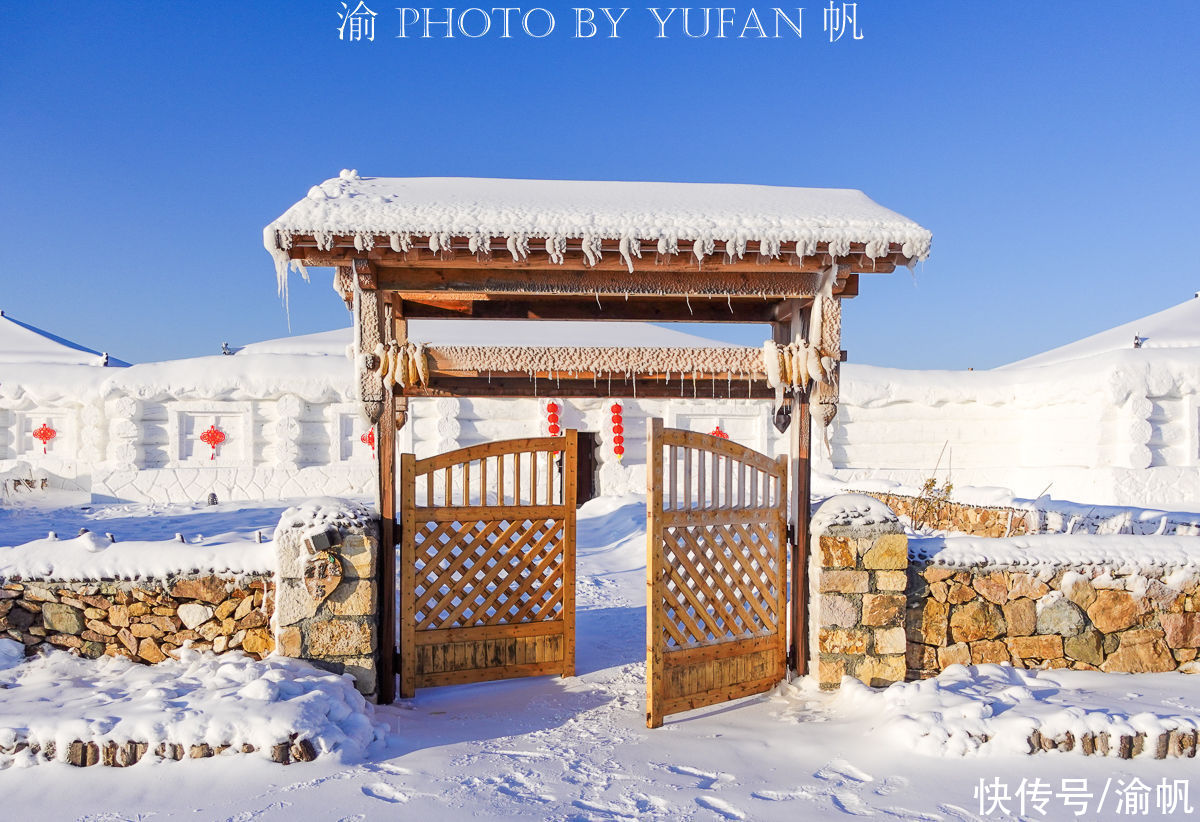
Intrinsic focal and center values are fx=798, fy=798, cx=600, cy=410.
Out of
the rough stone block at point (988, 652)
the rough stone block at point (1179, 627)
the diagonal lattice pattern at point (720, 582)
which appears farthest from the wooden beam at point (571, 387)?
the rough stone block at point (1179, 627)

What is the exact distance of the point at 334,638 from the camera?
4590mm

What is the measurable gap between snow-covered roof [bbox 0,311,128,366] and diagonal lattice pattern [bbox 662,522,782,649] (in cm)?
2077

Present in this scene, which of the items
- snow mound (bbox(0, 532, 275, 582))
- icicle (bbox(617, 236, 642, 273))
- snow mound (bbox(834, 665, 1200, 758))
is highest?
icicle (bbox(617, 236, 642, 273))

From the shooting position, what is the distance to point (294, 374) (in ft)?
57.1

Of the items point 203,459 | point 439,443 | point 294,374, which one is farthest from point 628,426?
point 203,459

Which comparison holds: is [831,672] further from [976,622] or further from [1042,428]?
[1042,428]

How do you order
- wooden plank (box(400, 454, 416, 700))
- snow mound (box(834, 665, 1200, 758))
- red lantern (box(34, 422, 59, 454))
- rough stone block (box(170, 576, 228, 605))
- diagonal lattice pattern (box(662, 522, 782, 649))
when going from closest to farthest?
1. snow mound (box(834, 665, 1200, 758))
2. diagonal lattice pattern (box(662, 522, 782, 649))
3. rough stone block (box(170, 576, 228, 605))
4. wooden plank (box(400, 454, 416, 700))
5. red lantern (box(34, 422, 59, 454))

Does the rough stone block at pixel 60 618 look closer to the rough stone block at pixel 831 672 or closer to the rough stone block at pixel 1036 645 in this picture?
the rough stone block at pixel 831 672

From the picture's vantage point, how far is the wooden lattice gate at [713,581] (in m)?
4.48

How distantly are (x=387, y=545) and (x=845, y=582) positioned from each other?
2833 mm

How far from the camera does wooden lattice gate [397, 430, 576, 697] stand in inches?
199

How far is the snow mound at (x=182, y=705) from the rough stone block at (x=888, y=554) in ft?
9.78

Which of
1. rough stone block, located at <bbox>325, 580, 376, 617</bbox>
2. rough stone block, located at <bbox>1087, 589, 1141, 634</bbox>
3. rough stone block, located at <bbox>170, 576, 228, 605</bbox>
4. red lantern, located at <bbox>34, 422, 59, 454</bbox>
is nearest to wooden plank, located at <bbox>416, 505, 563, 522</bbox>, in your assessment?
rough stone block, located at <bbox>325, 580, 376, 617</bbox>

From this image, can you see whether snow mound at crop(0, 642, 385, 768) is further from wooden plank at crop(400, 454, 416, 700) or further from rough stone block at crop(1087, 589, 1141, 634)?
rough stone block at crop(1087, 589, 1141, 634)
